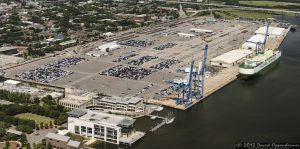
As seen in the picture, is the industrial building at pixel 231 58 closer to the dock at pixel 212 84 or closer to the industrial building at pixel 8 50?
the dock at pixel 212 84

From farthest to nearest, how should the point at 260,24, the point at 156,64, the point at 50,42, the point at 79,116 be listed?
1. the point at 260,24
2. the point at 50,42
3. the point at 156,64
4. the point at 79,116

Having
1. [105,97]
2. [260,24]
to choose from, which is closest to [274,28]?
[260,24]

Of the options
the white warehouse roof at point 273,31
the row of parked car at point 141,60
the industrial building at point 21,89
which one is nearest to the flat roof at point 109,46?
the row of parked car at point 141,60

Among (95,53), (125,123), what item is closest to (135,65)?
(95,53)

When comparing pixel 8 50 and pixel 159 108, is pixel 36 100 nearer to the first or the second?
pixel 159 108

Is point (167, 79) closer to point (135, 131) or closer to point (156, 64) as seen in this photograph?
point (156, 64)
